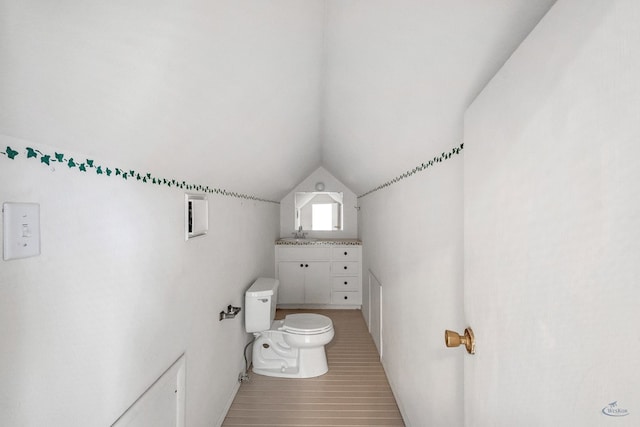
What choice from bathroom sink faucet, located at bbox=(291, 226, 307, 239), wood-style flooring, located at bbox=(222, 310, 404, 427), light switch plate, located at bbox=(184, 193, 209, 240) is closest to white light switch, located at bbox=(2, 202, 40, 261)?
light switch plate, located at bbox=(184, 193, 209, 240)

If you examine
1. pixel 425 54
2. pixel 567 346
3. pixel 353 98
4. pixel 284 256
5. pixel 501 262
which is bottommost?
pixel 284 256

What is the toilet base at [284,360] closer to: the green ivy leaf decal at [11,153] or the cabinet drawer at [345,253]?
the cabinet drawer at [345,253]

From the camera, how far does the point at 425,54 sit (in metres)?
1.00

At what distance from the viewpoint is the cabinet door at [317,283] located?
4406mm

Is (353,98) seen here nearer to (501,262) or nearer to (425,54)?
(425,54)

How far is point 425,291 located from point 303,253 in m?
2.83

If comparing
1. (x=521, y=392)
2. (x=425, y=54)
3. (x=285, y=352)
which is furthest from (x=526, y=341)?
(x=285, y=352)

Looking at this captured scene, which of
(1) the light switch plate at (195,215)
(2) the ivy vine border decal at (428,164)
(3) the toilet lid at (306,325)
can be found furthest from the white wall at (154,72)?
(3) the toilet lid at (306,325)

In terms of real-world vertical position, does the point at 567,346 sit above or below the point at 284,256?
above

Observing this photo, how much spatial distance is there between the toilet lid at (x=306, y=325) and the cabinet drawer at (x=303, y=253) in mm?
1505

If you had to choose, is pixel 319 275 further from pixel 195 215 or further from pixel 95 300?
pixel 95 300

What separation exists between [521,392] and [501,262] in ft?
0.84

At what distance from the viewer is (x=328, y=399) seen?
239cm

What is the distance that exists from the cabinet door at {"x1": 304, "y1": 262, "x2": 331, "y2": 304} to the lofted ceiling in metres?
2.81
